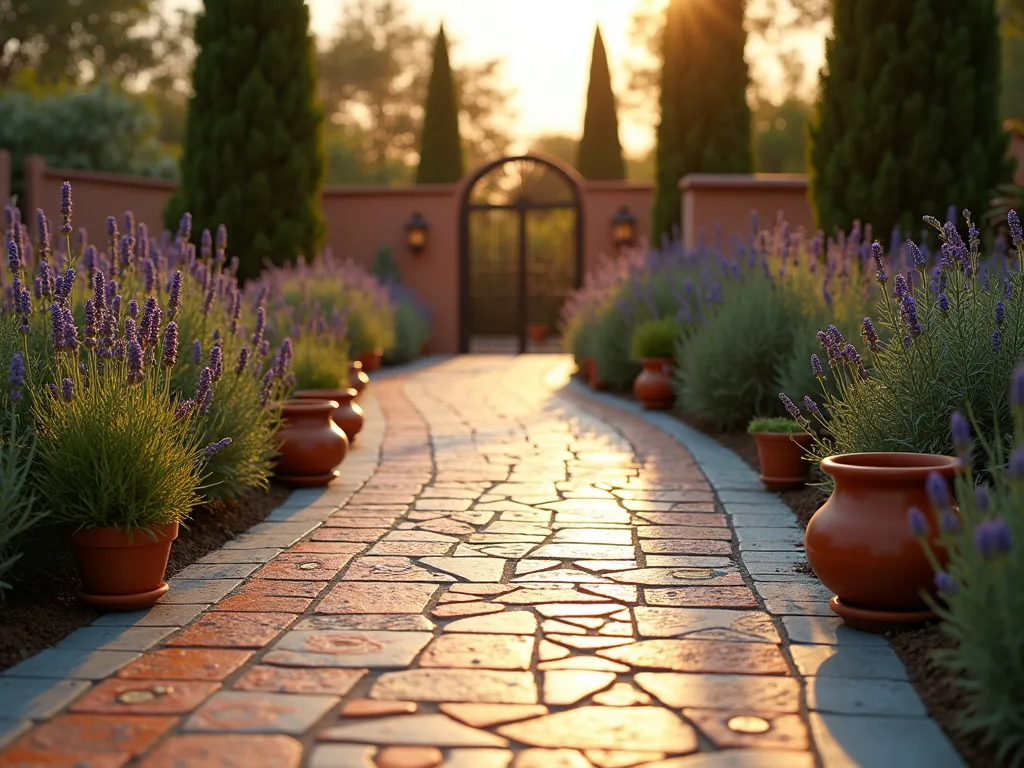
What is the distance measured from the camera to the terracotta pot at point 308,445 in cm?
586

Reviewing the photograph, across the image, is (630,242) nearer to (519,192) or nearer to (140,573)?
(519,192)

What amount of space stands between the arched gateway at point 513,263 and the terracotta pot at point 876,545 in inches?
568

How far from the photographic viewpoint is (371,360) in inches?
521

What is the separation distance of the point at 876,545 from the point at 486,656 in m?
1.19

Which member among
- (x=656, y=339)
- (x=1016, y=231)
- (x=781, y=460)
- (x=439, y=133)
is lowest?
(x=781, y=460)

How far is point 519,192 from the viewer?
59.2 feet

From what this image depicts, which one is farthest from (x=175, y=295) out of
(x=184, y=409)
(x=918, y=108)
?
(x=918, y=108)

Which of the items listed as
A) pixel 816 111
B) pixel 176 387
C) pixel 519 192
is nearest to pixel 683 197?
pixel 816 111

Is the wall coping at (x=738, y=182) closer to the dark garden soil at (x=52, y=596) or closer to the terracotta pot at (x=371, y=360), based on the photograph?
the terracotta pot at (x=371, y=360)

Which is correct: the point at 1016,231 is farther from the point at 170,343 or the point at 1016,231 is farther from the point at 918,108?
the point at 918,108

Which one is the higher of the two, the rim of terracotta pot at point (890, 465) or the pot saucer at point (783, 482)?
the rim of terracotta pot at point (890, 465)

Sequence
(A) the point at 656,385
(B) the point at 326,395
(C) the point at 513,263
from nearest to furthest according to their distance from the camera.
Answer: (B) the point at 326,395
(A) the point at 656,385
(C) the point at 513,263

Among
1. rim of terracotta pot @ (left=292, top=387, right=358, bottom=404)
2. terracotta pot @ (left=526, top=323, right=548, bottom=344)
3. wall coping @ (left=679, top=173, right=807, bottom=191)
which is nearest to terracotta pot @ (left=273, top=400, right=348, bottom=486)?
rim of terracotta pot @ (left=292, top=387, right=358, bottom=404)

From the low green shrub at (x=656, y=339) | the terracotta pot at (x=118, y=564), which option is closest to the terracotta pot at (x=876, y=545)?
the terracotta pot at (x=118, y=564)
